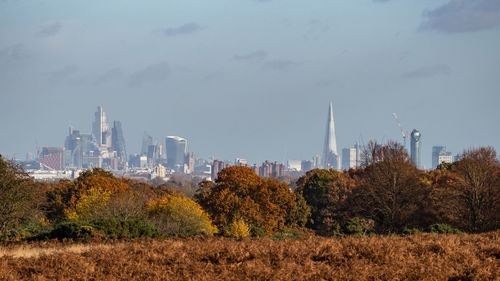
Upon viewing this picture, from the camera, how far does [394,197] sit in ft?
160

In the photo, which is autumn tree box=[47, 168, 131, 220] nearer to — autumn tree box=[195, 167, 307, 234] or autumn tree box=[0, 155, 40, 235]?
autumn tree box=[195, 167, 307, 234]

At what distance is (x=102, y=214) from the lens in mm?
43125

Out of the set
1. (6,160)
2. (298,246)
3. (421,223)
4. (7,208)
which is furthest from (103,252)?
(421,223)

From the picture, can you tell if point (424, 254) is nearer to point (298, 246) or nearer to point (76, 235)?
point (298, 246)

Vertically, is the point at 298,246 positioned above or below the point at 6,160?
below

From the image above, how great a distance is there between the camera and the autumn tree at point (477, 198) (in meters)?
42.0

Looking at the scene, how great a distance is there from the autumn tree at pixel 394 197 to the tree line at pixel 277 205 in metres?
Result: 0.08

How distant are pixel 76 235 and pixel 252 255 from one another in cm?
1191

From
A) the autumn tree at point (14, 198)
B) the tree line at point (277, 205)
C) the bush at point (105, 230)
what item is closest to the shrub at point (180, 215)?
the tree line at point (277, 205)

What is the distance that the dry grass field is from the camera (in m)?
11.5

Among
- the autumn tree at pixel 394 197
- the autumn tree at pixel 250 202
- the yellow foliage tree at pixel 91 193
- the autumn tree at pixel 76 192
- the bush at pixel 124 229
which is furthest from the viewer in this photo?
the autumn tree at pixel 250 202

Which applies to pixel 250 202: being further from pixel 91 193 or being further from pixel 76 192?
pixel 76 192

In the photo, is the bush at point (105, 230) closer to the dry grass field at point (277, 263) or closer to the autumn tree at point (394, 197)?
the dry grass field at point (277, 263)

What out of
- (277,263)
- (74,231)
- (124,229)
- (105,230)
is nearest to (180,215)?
(124,229)
